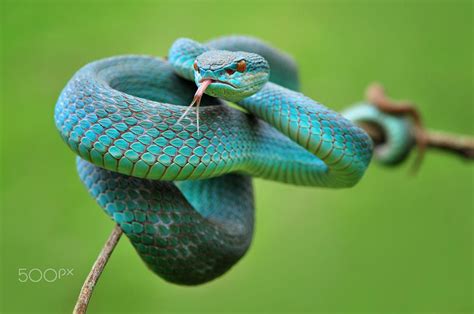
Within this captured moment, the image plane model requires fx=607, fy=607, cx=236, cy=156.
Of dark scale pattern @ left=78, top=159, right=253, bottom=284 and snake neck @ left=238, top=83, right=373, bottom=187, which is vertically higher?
snake neck @ left=238, top=83, right=373, bottom=187

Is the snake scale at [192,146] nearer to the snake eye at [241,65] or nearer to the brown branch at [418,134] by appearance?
the snake eye at [241,65]

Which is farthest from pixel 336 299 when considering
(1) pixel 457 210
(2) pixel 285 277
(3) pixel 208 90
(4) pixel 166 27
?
(3) pixel 208 90

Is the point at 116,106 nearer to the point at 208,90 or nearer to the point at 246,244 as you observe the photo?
the point at 208,90

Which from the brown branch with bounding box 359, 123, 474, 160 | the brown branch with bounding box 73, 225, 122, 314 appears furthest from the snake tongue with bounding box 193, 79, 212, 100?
the brown branch with bounding box 359, 123, 474, 160

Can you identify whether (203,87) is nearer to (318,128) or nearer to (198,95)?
(198,95)

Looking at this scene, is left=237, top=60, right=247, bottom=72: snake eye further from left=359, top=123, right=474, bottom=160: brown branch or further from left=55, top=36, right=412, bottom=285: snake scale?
left=359, top=123, right=474, bottom=160: brown branch
